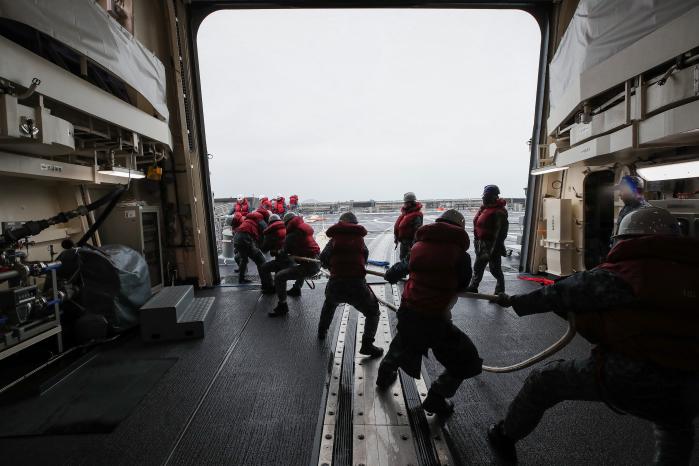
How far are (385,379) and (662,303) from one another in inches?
80.8

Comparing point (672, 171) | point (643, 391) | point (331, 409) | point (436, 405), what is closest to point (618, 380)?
point (643, 391)

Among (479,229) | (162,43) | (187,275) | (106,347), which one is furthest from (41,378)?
(479,229)

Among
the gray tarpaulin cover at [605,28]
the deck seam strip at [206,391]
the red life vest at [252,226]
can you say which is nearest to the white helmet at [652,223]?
the gray tarpaulin cover at [605,28]

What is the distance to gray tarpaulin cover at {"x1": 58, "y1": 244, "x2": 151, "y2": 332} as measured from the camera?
4.34m

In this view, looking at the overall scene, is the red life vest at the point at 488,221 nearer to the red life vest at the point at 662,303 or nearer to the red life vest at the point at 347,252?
the red life vest at the point at 347,252

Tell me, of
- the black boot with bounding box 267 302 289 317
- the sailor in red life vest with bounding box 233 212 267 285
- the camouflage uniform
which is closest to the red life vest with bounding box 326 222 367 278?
the black boot with bounding box 267 302 289 317

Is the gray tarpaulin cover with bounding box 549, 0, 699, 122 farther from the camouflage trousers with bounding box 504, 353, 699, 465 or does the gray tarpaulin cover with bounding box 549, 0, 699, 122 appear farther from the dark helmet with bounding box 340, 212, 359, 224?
the dark helmet with bounding box 340, 212, 359, 224

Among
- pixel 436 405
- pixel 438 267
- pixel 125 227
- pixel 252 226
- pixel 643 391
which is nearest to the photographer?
pixel 643 391

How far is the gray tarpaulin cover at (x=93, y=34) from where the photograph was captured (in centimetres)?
258

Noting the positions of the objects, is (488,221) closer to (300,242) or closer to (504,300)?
(300,242)

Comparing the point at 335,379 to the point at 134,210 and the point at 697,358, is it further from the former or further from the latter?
the point at 134,210

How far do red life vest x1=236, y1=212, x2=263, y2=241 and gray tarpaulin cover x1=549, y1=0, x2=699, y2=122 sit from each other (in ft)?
17.9

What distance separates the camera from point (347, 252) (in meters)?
3.72

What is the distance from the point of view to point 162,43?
6137 mm
